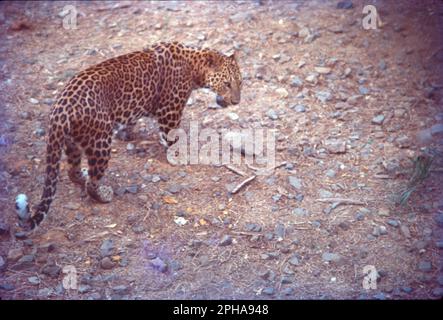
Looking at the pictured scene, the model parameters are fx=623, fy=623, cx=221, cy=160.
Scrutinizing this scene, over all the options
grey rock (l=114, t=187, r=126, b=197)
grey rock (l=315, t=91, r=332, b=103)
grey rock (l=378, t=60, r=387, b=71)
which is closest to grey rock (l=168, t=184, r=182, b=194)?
grey rock (l=114, t=187, r=126, b=197)

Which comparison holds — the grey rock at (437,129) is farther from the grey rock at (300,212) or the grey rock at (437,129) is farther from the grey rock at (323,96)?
the grey rock at (300,212)

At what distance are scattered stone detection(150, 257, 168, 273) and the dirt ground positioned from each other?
1 centimetres

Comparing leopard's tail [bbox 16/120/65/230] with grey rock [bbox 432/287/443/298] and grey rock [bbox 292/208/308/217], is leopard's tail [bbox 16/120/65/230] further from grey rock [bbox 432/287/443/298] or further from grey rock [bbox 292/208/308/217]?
grey rock [bbox 432/287/443/298]

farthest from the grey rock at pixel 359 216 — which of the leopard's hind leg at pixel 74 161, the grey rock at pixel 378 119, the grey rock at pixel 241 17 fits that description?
the grey rock at pixel 241 17

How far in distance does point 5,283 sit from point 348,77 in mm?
5655

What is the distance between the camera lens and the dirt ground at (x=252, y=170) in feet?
20.5

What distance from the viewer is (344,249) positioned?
21.5ft

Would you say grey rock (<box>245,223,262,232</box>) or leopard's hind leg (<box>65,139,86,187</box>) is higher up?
leopard's hind leg (<box>65,139,86,187</box>)

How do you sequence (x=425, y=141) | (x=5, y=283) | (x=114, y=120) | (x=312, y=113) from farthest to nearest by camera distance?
1. (x=312, y=113)
2. (x=425, y=141)
3. (x=114, y=120)
4. (x=5, y=283)

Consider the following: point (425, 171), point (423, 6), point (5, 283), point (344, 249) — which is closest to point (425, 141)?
point (425, 171)

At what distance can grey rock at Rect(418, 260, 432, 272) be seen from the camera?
6.28 metres

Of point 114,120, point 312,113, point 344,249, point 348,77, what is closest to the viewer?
point 344,249

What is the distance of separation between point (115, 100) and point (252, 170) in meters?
1.91

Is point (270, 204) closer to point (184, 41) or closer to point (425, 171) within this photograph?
point (425, 171)
